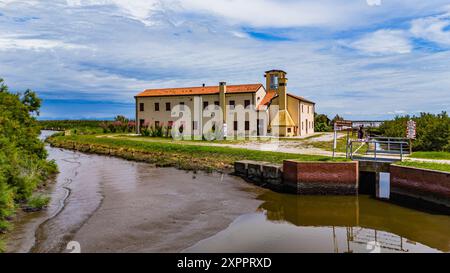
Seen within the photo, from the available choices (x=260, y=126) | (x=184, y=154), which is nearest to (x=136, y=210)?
(x=184, y=154)

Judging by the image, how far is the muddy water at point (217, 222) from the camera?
10.2 m

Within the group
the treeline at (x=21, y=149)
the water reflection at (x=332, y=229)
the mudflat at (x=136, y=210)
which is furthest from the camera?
the treeline at (x=21, y=149)

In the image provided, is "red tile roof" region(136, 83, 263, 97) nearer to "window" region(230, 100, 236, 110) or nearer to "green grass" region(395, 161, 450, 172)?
"window" region(230, 100, 236, 110)

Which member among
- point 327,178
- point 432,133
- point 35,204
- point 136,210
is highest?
point 432,133

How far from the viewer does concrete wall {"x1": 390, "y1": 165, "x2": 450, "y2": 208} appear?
44.6ft

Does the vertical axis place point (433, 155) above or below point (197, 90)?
below

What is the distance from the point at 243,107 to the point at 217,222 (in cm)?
2948

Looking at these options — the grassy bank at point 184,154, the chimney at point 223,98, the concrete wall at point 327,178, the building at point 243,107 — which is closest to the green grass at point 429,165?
the concrete wall at point 327,178

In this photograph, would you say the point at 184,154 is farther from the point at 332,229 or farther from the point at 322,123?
the point at 322,123

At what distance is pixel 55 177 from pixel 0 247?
1297 centimetres

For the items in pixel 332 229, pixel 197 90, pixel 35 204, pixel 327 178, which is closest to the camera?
pixel 332 229

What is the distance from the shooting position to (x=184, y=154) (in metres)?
28.5

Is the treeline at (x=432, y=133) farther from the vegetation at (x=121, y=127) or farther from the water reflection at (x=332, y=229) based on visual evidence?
the vegetation at (x=121, y=127)
